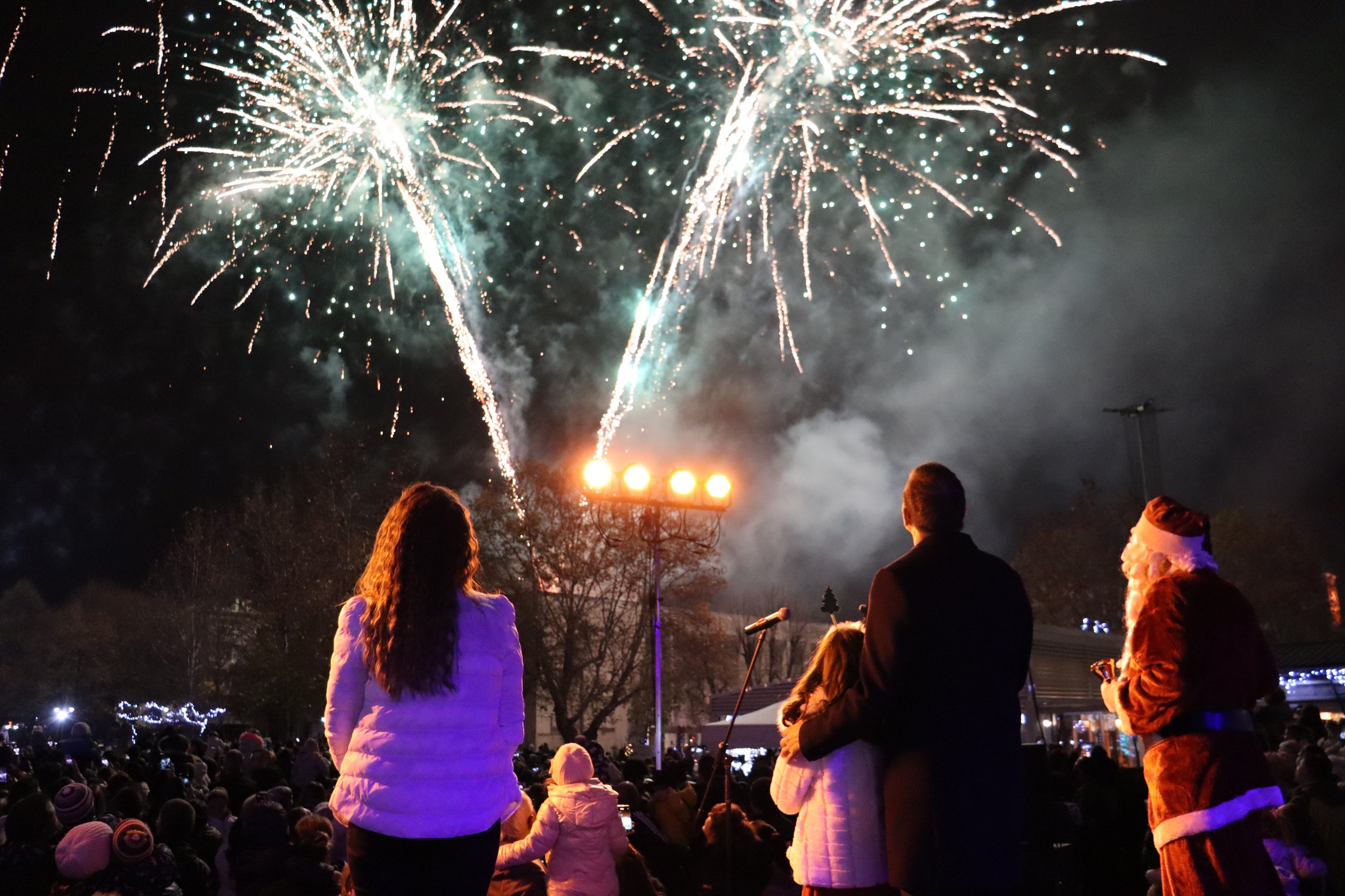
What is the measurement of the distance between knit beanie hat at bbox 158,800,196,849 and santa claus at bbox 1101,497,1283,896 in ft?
18.9

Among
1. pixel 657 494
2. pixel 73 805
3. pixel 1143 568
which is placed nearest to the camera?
pixel 1143 568

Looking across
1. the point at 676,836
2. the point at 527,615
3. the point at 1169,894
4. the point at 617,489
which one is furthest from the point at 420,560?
the point at 527,615

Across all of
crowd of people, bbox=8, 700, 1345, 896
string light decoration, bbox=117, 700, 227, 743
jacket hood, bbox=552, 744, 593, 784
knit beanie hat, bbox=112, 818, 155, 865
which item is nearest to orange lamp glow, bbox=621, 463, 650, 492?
crowd of people, bbox=8, 700, 1345, 896

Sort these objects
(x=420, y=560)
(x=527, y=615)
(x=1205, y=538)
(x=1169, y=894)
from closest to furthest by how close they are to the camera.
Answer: (x=420, y=560) → (x=1169, y=894) → (x=1205, y=538) → (x=527, y=615)

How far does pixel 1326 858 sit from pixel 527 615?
2308 centimetres

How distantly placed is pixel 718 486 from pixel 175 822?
22.1ft

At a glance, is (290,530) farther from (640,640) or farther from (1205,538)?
(1205,538)

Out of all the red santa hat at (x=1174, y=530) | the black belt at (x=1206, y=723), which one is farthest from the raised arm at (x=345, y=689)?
the red santa hat at (x=1174, y=530)

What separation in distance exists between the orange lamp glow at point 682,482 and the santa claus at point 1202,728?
808 centimetres

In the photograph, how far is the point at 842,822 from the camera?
3.23 metres

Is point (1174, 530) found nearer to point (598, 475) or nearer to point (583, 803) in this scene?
point (583, 803)

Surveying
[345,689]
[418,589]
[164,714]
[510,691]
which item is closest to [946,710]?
[510,691]

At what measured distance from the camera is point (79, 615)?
50.6 meters

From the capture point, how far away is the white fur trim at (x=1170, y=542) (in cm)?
349
